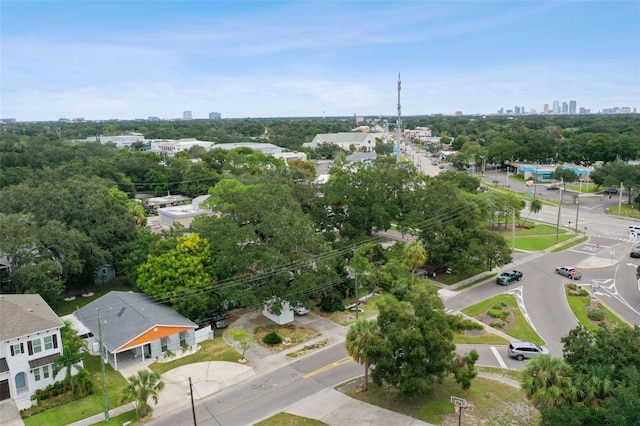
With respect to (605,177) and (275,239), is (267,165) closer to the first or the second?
(275,239)

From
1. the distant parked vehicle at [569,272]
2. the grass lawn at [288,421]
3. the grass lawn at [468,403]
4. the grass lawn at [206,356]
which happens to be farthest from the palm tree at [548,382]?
the distant parked vehicle at [569,272]

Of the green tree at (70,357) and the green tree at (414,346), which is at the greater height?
the green tree at (414,346)

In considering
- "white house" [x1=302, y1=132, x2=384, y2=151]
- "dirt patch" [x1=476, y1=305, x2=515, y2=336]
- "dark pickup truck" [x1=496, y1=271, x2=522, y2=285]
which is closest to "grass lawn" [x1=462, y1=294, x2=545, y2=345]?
"dirt patch" [x1=476, y1=305, x2=515, y2=336]

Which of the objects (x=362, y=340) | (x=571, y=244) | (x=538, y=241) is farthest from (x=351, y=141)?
(x=362, y=340)

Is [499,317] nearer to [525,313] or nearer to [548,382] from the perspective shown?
[525,313]

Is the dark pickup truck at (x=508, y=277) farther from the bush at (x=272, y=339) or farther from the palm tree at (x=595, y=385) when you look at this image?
the palm tree at (x=595, y=385)

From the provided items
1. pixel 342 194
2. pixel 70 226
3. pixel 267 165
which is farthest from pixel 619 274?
pixel 267 165
